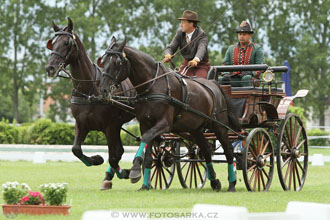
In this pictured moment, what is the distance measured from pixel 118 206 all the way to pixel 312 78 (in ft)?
122

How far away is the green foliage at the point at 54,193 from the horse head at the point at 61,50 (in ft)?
10.8

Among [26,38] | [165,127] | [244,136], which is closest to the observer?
[165,127]

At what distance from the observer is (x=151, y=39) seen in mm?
43844

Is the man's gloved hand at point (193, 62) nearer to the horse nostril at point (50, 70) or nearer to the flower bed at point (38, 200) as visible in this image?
the horse nostril at point (50, 70)

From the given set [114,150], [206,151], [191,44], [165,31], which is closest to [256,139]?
[206,151]

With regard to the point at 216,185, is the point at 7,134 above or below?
below

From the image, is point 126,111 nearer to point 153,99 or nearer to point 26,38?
point 153,99

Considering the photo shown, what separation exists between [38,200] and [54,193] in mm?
200

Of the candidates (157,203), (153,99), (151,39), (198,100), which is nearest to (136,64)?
(153,99)

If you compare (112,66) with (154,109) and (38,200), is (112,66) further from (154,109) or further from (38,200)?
(38,200)

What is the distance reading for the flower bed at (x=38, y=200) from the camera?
734cm

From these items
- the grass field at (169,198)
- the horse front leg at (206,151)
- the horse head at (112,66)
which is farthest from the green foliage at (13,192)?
the horse front leg at (206,151)

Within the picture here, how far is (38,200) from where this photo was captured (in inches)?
291

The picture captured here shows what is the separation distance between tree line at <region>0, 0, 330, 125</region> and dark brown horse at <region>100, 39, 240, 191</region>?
30.7 meters
